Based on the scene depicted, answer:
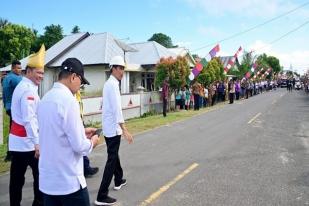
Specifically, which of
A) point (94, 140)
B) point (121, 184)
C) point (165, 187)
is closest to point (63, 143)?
point (94, 140)

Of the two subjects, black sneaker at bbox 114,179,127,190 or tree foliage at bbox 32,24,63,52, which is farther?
tree foliage at bbox 32,24,63,52

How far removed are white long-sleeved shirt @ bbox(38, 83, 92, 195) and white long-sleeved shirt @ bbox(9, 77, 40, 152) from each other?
1.72 meters

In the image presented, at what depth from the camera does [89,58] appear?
102 feet

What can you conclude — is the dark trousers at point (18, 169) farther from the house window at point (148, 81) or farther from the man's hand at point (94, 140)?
the house window at point (148, 81)

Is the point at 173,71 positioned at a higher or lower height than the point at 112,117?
higher

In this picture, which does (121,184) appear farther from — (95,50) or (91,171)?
(95,50)

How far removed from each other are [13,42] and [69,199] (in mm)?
59235

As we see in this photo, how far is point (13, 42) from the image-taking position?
58.7 meters

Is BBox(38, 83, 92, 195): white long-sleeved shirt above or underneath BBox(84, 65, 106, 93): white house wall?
underneath

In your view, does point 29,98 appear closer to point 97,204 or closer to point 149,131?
point 97,204

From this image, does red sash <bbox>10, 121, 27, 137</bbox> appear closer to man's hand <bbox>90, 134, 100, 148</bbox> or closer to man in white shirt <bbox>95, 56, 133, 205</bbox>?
man in white shirt <bbox>95, 56, 133, 205</bbox>

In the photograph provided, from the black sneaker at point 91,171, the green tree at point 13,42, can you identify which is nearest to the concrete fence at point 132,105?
the black sneaker at point 91,171

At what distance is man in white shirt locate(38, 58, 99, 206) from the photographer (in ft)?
11.3

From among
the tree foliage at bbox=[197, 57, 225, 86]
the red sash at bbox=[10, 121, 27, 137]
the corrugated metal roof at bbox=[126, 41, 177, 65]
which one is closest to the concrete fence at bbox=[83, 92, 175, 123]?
the tree foliage at bbox=[197, 57, 225, 86]
